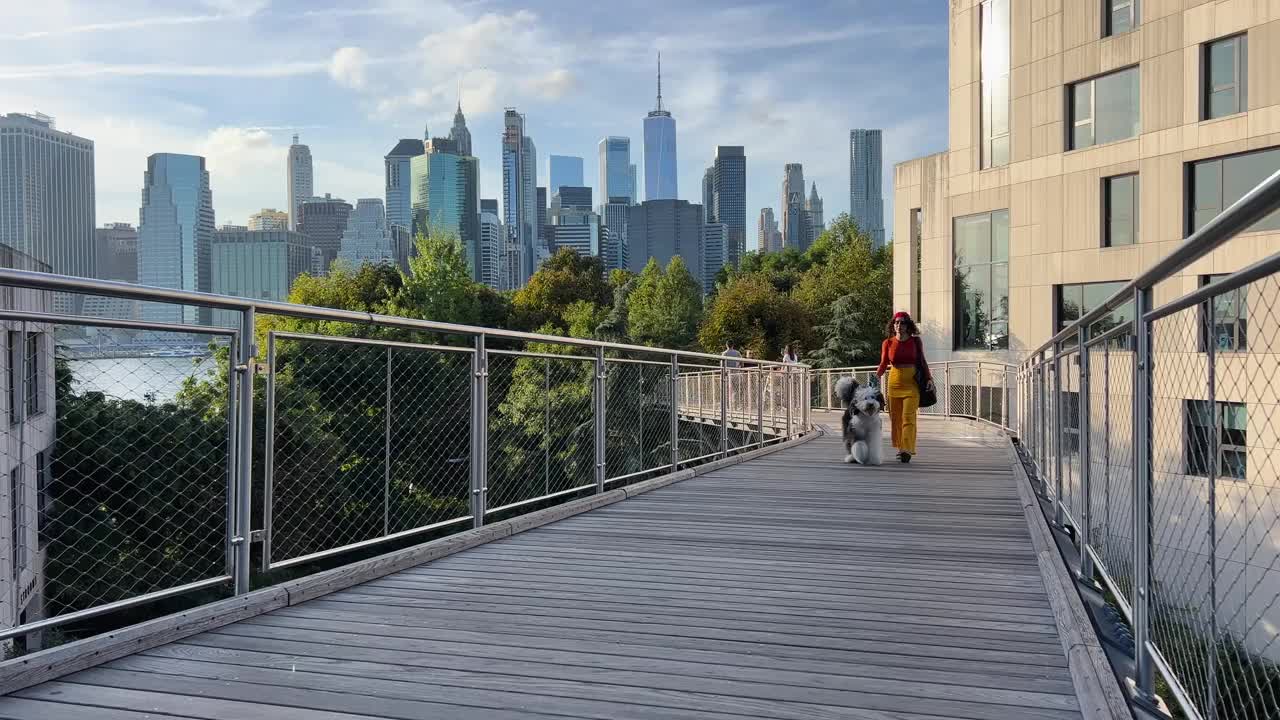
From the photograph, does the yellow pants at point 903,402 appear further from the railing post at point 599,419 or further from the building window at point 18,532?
the building window at point 18,532

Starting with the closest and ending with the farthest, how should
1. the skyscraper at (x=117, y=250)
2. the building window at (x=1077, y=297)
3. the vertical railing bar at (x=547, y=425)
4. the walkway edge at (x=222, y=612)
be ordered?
the walkway edge at (x=222, y=612) < the vertical railing bar at (x=547, y=425) < the building window at (x=1077, y=297) < the skyscraper at (x=117, y=250)

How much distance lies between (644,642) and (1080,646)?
1.42 meters

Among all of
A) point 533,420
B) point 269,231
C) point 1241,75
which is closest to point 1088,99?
point 1241,75

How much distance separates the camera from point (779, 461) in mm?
11328

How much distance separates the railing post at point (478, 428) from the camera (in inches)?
224

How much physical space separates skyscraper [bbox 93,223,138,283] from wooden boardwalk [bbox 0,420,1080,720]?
492ft

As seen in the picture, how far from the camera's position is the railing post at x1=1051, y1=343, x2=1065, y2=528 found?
5.48m

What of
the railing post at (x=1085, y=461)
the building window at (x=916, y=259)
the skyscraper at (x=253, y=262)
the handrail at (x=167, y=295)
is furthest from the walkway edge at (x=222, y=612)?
the skyscraper at (x=253, y=262)

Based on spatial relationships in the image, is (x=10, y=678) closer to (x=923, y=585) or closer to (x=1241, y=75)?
(x=923, y=585)

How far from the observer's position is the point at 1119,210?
23.7m

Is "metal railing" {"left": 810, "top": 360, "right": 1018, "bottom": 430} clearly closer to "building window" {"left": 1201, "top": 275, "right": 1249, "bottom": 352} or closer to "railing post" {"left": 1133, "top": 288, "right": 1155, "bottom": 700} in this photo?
"railing post" {"left": 1133, "top": 288, "right": 1155, "bottom": 700}

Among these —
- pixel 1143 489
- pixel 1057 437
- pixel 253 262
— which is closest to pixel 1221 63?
pixel 1057 437

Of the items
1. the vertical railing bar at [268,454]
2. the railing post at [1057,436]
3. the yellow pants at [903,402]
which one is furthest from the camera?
the yellow pants at [903,402]

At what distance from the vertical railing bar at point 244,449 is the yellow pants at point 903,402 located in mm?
7361
